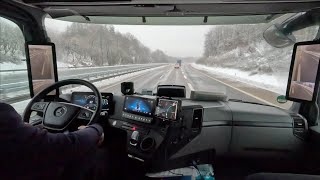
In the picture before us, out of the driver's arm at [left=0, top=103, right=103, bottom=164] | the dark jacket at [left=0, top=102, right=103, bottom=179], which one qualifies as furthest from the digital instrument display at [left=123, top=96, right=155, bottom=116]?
the dark jacket at [left=0, top=102, right=103, bottom=179]

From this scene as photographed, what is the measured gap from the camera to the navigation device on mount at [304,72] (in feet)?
8.98

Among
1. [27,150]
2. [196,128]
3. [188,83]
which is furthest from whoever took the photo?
[188,83]

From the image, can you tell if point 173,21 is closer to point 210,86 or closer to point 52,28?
point 210,86

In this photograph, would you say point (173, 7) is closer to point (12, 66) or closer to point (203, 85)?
point (203, 85)

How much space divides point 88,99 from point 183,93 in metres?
1.10

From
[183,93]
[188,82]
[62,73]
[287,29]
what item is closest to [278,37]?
[287,29]

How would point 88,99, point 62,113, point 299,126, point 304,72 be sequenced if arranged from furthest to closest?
point 299,126
point 304,72
point 88,99
point 62,113

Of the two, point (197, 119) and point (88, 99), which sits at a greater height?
point (88, 99)

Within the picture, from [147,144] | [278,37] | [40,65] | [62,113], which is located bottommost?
[147,144]

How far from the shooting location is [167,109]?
2.57 m

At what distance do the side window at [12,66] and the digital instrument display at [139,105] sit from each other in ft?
3.23

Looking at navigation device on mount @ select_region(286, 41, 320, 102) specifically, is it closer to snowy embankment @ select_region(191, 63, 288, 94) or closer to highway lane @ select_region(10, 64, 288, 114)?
snowy embankment @ select_region(191, 63, 288, 94)

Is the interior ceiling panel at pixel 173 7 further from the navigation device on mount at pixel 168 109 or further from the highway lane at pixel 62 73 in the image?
the navigation device on mount at pixel 168 109

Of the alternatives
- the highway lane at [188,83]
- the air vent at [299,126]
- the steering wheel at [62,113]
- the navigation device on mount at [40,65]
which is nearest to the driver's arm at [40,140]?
the steering wheel at [62,113]
